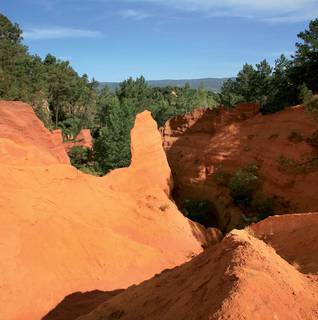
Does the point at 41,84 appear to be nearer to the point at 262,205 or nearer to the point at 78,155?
the point at 78,155

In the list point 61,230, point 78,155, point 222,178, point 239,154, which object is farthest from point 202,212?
point 61,230

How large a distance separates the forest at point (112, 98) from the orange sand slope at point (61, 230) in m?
7.59

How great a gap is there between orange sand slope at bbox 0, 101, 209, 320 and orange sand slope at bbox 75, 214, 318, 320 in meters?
4.04

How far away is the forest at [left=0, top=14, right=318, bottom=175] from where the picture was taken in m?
27.3

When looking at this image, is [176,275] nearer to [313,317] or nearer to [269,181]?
[313,317]

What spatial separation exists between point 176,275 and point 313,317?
3025 mm

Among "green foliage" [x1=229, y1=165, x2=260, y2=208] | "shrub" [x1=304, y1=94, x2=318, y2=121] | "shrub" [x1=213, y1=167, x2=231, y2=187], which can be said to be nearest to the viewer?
"shrub" [x1=304, y1=94, x2=318, y2=121]

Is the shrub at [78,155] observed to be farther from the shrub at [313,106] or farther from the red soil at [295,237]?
the red soil at [295,237]

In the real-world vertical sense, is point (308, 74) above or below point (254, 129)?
above

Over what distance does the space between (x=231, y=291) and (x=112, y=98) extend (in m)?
31.4

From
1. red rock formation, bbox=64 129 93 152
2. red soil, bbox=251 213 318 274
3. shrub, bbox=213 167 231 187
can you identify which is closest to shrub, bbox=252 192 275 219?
shrub, bbox=213 167 231 187

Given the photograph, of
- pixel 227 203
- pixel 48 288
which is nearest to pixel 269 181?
pixel 227 203

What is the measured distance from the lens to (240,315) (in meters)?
4.70

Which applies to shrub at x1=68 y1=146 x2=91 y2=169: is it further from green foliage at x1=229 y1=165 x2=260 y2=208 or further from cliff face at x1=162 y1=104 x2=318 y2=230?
green foliage at x1=229 y1=165 x2=260 y2=208
